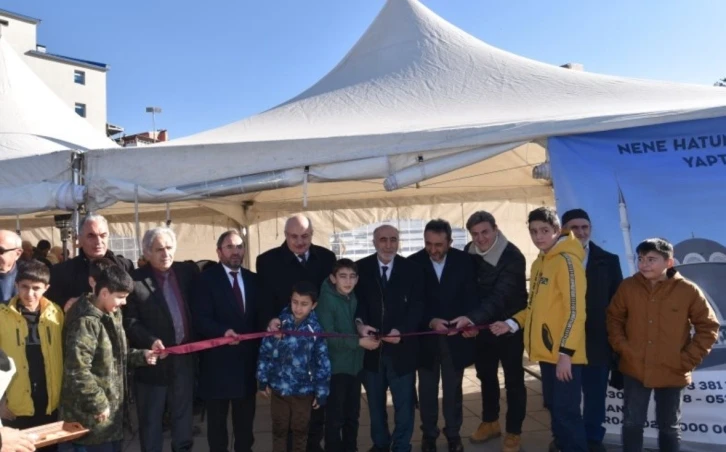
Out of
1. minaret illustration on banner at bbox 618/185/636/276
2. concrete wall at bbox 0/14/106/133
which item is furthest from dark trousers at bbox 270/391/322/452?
concrete wall at bbox 0/14/106/133

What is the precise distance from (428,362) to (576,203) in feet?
4.92

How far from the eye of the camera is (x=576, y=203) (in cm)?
392

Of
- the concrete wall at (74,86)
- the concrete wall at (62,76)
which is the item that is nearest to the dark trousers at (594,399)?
the concrete wall at (62,76)

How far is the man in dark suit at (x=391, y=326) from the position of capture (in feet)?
11.8

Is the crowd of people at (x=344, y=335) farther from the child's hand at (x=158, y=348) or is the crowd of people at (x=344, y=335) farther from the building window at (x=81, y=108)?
the building window at (x=81, y=108)

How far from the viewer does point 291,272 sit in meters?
3.82

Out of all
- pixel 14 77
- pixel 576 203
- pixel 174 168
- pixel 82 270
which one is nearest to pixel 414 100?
pixel 576 203

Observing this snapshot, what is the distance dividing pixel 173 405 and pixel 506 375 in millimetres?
2205

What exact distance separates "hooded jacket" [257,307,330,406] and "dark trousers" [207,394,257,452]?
1.04 ft

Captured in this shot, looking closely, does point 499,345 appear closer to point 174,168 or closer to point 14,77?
point 174,168

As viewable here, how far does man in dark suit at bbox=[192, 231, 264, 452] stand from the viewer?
11.2 feet

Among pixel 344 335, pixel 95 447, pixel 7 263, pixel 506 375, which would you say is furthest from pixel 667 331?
pixel 7 263

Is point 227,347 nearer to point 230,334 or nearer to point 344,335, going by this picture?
point 230,334

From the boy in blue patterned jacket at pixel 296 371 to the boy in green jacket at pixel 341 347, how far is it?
0.12m
